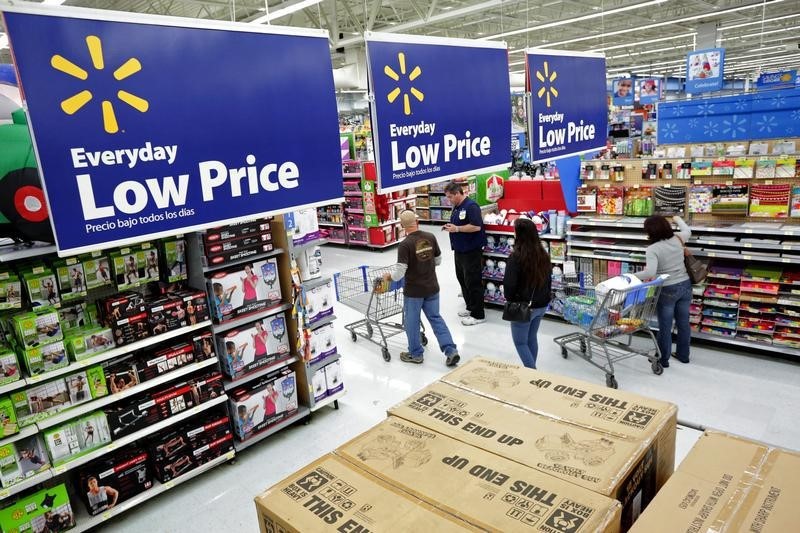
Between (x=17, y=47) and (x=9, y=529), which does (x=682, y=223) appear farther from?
(x=9, y=529)

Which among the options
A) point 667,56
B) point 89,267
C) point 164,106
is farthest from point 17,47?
point 667,56

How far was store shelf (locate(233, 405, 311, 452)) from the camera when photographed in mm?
4311

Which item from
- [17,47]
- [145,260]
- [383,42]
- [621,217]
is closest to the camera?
[17,47]

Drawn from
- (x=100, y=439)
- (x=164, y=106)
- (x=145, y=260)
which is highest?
(x=164, y=106)

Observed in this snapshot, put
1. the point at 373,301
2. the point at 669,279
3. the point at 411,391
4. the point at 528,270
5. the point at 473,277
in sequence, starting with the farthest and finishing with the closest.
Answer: the point at 473,277, the point at 373,301, the point at 411,391, the point at 669,279, the point at 528,270

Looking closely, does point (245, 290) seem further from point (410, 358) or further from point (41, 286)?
point (410, 358)

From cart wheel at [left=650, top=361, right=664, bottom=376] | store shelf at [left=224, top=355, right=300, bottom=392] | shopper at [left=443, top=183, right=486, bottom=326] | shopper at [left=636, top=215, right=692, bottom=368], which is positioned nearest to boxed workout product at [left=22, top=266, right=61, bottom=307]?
store shelf at [left=224, top=355, right=300, bottom=392]

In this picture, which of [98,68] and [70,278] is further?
[70,278]

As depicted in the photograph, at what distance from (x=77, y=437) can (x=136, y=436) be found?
362mm

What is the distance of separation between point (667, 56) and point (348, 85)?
769 inches

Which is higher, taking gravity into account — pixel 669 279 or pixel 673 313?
pixel 669 279

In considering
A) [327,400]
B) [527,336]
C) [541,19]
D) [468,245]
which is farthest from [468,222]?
[541,19]

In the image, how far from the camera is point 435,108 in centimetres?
249

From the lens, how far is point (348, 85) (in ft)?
54.7
